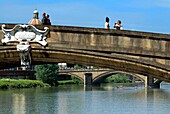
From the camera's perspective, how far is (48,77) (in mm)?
86125

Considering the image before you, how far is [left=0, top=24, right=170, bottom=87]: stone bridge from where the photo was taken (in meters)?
13.2

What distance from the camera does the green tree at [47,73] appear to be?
85688 millimetres

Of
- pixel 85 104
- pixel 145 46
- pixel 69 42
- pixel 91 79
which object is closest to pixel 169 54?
pixel 145 46

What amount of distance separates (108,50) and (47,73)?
72998 mm

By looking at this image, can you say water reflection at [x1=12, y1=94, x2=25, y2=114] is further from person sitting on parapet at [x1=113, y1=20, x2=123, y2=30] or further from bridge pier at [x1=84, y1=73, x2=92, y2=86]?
bridge pier at [x1=84, y1=73, x2=92, y2=86]

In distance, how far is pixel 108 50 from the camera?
13562 millimetres

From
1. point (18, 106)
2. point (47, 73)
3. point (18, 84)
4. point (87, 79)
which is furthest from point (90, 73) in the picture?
point (18, 106)

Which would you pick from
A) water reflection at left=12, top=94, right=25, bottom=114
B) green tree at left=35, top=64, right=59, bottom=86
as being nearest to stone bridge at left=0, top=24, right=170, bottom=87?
water reflection at left=12, top=94, right=25, bottom=114

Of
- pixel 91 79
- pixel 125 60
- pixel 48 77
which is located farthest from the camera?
pixel 91 79

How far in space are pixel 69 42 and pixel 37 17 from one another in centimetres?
142

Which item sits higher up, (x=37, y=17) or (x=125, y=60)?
(x=37, y=17)

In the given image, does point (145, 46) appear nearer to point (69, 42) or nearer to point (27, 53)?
point (69, 42)

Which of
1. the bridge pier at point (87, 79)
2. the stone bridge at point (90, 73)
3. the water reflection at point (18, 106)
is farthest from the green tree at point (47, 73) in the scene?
the water reflection at point (18, 106)

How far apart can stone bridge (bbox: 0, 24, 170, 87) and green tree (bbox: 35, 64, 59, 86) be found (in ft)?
235
